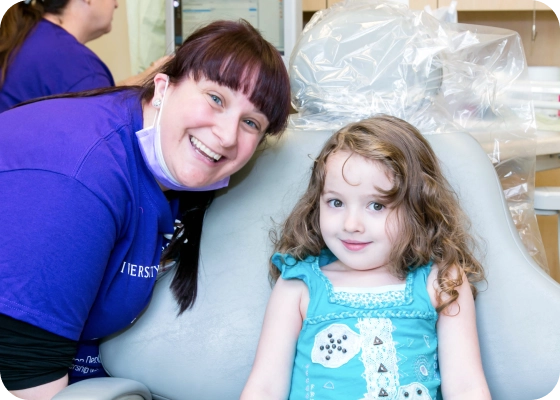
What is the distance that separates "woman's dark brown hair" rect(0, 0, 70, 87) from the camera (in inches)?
68.7

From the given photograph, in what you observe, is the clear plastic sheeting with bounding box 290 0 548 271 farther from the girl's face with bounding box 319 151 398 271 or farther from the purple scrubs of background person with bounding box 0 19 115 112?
the purple scrubs of background person with bounding box 0 19 115 112

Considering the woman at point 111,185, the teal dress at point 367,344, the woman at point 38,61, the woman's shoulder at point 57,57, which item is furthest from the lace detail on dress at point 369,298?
the woman's shoulder at point 57,57

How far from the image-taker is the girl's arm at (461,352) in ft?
3.46

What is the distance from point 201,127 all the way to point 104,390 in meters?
0.44

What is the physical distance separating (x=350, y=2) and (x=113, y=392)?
36.8 inches

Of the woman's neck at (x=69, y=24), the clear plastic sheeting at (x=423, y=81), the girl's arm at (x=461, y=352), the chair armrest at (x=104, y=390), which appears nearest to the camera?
the chair armrest at (x=104, y=390)

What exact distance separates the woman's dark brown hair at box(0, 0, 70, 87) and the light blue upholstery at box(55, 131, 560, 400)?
2.68ft

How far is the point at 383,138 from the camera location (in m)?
1.13

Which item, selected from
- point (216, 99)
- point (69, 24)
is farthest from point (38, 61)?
point (216, 99)

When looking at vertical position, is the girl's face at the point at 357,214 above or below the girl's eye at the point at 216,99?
below

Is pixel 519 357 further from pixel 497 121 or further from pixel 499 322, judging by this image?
pixel 497 121

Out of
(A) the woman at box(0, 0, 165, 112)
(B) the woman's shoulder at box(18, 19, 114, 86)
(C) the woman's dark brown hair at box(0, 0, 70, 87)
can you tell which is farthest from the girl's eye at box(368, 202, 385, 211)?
(C) the woman's dark brown hair at box(0, 0, 70, 87)

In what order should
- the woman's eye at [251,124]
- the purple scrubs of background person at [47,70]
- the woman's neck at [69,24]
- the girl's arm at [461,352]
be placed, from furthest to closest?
the woman's neck at [69,24] < the purple scrubs of background person at [47,70] < the woman's eye at [251,124] < the girl's arm at [461,352]

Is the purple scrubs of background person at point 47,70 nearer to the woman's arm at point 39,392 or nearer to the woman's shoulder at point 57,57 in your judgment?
the woman's shoulder at point 57,57
